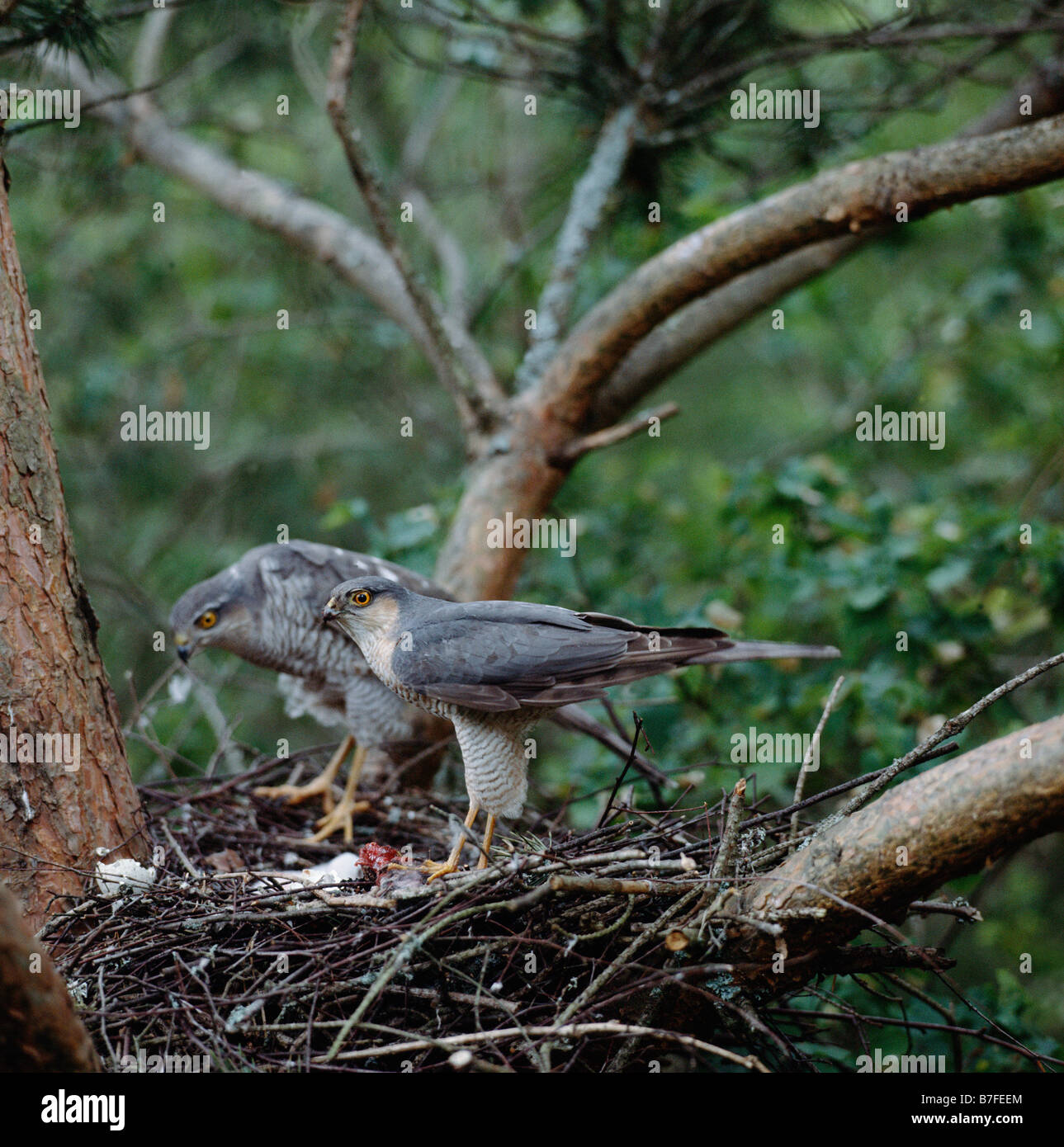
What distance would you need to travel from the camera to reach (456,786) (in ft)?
17.5

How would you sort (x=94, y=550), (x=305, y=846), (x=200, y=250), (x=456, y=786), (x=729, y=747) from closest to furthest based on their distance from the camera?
(x=305, y=846) < (x=729, y=747) < (x=456, y=786) < (x=94, y=550) < (x=200, y=250)

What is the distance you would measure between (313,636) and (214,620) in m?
0.46

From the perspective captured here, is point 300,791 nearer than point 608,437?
No

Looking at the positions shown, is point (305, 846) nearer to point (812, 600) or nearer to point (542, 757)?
point (542, 757)

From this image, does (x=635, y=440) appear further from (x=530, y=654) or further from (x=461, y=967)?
(x=461, y=967)

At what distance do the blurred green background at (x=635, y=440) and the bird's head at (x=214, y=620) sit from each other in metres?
0.39

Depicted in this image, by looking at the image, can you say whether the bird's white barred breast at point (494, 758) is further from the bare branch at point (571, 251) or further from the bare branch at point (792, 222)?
the bare branch at point (571, 251)

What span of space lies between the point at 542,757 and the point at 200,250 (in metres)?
6.46

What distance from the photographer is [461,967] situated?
9.41 feet

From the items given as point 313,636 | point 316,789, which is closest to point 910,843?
point 313,636

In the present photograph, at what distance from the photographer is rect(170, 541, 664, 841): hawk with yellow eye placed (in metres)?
4.39

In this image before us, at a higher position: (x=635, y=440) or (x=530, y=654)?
(x=635, y=440)
